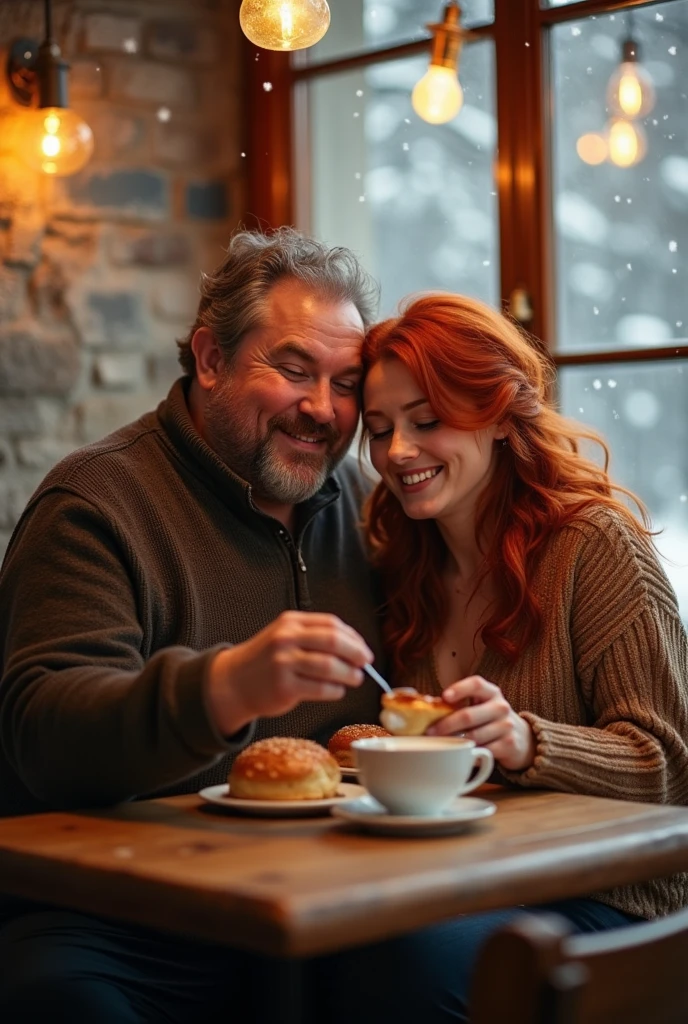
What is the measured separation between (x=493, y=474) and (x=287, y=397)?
0.37 m

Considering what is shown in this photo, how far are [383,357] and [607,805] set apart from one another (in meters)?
0.88

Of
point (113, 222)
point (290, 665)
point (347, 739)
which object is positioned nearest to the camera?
point (290, 665)

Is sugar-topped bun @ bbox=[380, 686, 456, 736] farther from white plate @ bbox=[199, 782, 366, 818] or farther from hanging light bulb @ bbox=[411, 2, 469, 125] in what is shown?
hanging light bulb @ bbox=[411, 2, 469, 125]

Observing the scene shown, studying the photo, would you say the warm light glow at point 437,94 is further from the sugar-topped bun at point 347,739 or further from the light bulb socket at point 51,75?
the sugar-topped bun at point 347,739

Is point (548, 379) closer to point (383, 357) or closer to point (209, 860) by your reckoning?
point (383, 357)

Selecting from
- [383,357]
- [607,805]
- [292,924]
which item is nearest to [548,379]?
[383,357]

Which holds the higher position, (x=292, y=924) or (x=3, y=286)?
(x=3, y=286)

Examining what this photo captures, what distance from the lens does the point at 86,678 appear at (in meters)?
1.77

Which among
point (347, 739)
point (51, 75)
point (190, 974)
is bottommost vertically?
point (190, 974)

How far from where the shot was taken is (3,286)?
11.3 feet

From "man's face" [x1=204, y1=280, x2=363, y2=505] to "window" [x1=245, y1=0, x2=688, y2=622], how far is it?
113 centimetres

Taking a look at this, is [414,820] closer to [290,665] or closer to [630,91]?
[290,665]

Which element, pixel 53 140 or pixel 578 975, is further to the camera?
pixel 53 140

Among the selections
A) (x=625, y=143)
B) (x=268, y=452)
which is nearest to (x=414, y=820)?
(x=268, y=452)
